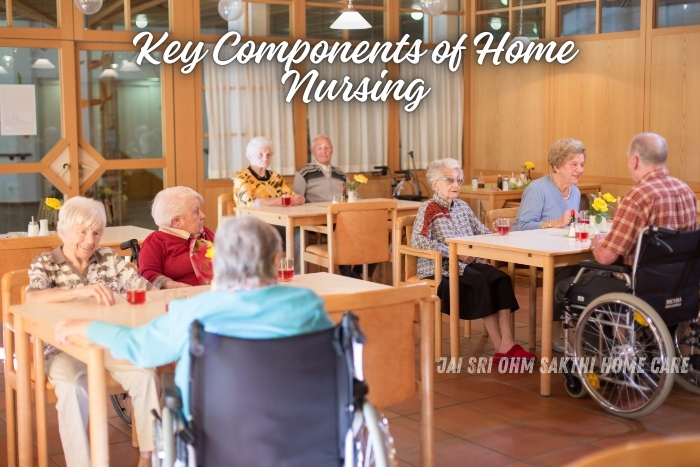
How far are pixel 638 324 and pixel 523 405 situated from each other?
2.24 ft

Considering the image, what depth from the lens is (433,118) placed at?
1037cm

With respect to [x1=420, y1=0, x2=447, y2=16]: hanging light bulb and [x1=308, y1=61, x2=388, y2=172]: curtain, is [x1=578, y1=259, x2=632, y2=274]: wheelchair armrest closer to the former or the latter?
[x1=420, y1=0, x2=447, y2=16]: hanging light bulb

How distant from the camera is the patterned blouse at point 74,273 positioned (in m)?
3.73

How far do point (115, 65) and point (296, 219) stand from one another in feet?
9.17

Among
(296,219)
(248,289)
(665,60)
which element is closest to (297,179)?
(296,219)

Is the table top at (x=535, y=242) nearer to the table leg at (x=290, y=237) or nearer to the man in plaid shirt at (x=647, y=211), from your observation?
the man in plaid shirt at (x=647, y=211)

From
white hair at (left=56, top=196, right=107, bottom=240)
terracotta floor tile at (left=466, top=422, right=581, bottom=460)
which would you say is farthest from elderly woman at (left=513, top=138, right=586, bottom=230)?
white hair at (left=56, top=196, right=107, bottom=240)

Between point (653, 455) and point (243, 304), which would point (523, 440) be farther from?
point (653, 455)

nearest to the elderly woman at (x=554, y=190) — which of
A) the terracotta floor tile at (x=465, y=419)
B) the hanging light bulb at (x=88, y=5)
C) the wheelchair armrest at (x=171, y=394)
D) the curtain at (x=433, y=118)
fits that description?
the terracotta floor tile at (x=465, y=419)

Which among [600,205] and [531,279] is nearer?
[600,205]

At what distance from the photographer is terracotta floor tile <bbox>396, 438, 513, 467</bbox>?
12.9 ft

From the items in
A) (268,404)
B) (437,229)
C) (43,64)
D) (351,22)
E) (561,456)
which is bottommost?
(561,456)

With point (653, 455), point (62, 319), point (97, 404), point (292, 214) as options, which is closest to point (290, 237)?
point (292, 214)

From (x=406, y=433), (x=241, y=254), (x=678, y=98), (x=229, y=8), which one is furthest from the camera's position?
(x=678, y=98)
